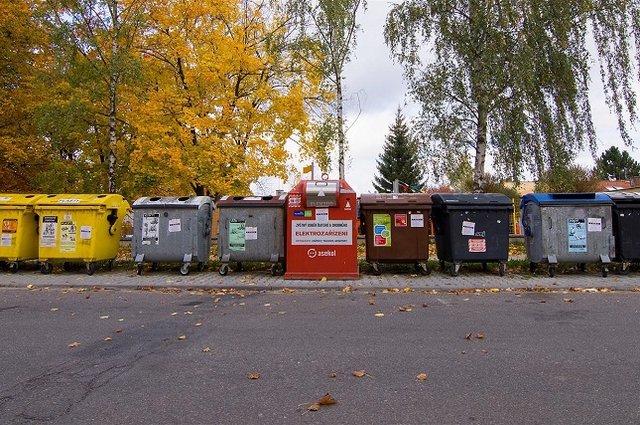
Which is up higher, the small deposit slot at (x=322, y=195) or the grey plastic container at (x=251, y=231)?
the small deposit slot at (x=322, y=195)

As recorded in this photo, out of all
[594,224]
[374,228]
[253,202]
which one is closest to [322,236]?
[374,228]

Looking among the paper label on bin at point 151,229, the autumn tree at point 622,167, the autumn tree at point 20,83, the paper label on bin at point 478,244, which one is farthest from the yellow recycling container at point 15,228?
the autumn tree at point 622,167

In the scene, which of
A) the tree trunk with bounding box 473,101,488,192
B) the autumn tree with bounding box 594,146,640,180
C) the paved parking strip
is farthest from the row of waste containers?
the autumn tree with bounding box 594,146,640,180

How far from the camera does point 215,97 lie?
1766 cm

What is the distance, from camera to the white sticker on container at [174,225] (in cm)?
942

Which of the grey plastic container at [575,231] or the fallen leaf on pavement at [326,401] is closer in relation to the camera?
the fallen leaf on pavement at [326,401]

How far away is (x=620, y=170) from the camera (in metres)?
73.9

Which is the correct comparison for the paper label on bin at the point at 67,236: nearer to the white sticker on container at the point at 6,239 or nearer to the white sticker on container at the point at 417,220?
the white sticker on container at the point at 6,239

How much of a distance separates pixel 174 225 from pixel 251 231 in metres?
1.56

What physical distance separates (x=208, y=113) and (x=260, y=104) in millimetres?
1974

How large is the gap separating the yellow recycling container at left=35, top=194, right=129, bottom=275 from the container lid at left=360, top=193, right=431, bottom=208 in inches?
211

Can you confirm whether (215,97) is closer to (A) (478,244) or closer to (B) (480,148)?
(B) (480,148)

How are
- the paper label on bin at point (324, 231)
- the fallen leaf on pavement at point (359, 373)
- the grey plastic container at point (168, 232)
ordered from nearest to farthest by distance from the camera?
1. the fallen leaf on pavement at point (359, 373)
2. the paper label on bin at point (324, 231)
3. the grey plastic container at point (168, 232)

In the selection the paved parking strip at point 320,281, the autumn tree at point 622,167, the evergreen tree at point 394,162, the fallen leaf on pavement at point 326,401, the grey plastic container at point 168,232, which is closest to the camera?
the fallen leaf on pavement at point 326,401
